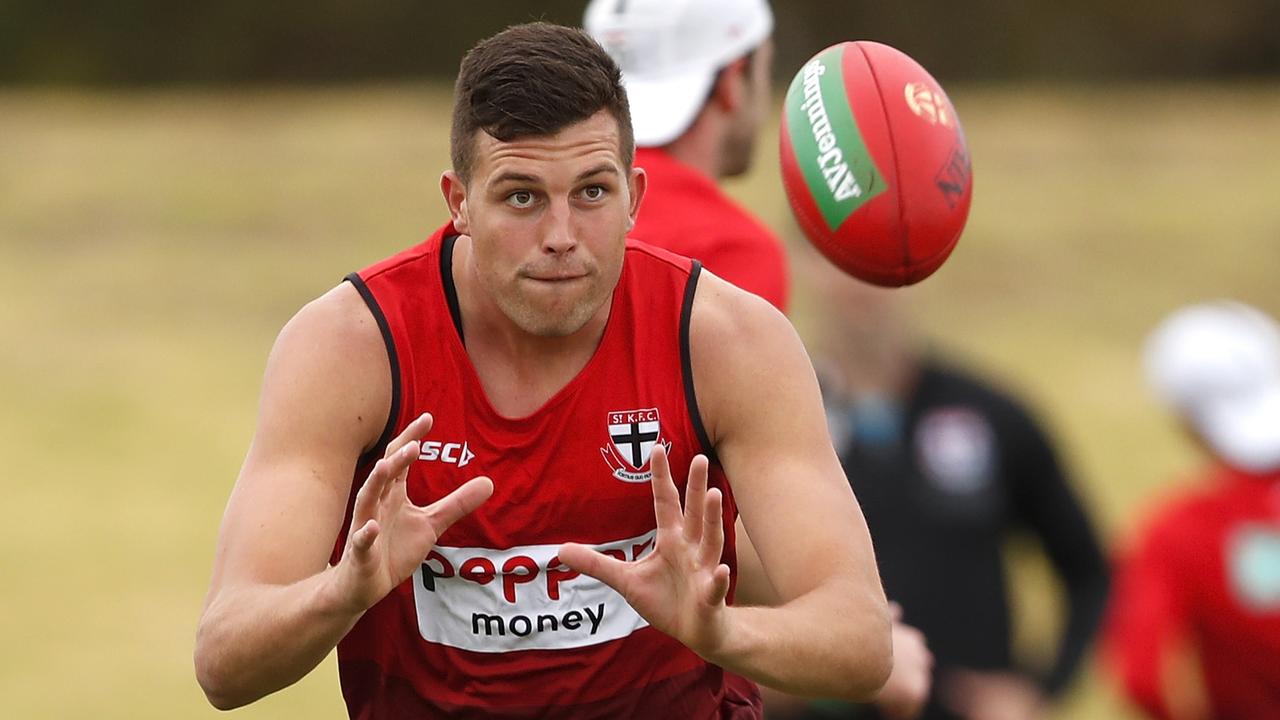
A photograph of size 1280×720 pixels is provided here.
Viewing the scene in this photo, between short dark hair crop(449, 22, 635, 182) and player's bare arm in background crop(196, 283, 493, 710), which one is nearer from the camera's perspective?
player's bare arm in background crop(196, 283, 493, 710)

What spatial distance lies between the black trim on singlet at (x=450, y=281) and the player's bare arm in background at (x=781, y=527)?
47cm

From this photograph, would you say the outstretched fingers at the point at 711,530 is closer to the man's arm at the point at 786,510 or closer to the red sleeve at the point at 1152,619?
the man's arm at the point at 786,510

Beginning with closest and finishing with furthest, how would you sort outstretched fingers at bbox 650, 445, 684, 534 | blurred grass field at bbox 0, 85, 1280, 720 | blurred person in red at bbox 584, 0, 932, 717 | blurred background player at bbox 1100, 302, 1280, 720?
outstretched fingers at bbox 650, 445, 684, 534
blurred person in red at bbox 584, 0, 932, 717
blurred background player at bbox 1100, 302, 1280, 720
blurred grass field at bbox 0, 85, 1280, 720

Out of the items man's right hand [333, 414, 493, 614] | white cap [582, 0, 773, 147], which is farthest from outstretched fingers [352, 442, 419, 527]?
white cap [582, 0, 773, 147]

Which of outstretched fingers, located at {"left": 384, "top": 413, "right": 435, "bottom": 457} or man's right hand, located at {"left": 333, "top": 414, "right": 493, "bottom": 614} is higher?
outstretched fingers, located at {"left": 384, "top": 413, "right": 435, "bottom": 457}

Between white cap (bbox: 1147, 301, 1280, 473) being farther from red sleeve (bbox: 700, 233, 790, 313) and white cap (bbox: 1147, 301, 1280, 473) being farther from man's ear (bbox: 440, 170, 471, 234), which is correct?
man's ear (bbox: 440, 170, 471, 234)

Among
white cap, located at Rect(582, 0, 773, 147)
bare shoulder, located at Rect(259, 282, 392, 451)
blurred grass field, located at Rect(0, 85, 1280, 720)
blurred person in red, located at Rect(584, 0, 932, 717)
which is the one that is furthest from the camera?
blurred grass field, located at Rect(0, 85, 1280, 720)

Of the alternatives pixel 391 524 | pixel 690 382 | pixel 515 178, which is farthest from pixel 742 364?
pixel 391 524

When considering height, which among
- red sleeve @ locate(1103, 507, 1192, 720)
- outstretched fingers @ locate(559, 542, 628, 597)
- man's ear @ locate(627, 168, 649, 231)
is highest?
man's ear @ locate(627, 168, 649, 231)

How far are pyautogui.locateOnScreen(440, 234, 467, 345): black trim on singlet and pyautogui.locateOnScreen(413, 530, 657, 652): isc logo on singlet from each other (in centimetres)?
45

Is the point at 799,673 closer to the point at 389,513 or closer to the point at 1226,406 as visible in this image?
the point at 389,513

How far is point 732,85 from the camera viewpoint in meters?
5.17

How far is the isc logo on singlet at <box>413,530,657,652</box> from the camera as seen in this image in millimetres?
3732

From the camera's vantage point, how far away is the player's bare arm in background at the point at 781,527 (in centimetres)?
337
